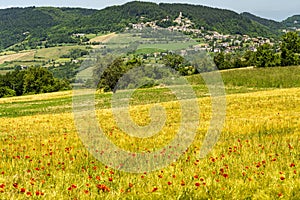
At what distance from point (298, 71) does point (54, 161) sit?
7311cm

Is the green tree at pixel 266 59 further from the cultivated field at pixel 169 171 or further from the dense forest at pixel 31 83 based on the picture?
the cultivated field at pixel 169 171

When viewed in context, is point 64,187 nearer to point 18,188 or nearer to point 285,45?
point 18,188

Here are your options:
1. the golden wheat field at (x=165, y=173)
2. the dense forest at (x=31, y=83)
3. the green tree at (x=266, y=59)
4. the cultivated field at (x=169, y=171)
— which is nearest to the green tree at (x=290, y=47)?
the green tree at (x=266, y=59)

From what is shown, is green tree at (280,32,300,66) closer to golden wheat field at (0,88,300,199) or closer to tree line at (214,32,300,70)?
tree line at (214,32,300,70)

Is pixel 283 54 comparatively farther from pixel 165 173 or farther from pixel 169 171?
pixel 165 173

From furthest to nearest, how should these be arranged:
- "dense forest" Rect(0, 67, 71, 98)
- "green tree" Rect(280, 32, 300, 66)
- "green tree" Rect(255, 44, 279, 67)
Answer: "dense forest" Rect(0, 67, 71, 98) → "green tree" Rect(255, 44, 279, 67) → "green tree" Rect(280, 32, 300, 66)

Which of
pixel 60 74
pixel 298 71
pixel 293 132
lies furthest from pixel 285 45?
pixel 60 74

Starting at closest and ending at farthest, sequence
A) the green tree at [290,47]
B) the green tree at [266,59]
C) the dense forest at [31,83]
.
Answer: the green tree at [290,47] → the green tree at [266,59] → the dense forest at [31,83]

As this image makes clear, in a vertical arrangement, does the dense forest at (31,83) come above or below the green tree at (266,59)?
below

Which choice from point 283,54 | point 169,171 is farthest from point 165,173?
point 283,54

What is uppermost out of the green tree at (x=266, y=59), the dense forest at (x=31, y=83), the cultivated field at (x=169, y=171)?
the cultivated field at (x=169, y=171)

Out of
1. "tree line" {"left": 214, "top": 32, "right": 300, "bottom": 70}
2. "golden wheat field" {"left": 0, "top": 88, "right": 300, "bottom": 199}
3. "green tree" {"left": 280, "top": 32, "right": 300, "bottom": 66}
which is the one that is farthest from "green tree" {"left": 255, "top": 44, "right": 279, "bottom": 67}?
"golden wheat field" {"left": 0, "top": 88, "right": 300, "bottom": 199}

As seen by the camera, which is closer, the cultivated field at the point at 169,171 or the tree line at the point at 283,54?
the cultivated field at the point at 169,171

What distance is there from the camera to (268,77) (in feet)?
237
